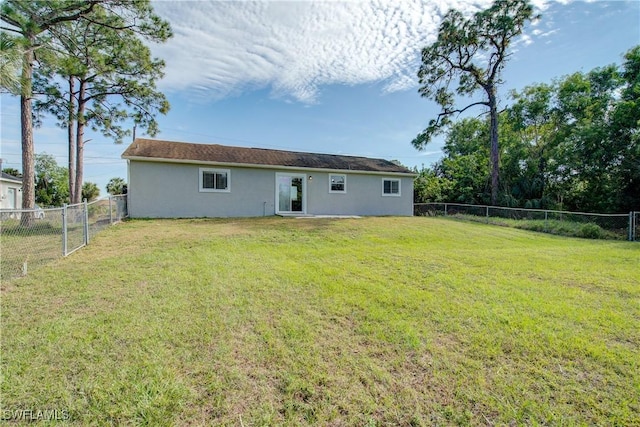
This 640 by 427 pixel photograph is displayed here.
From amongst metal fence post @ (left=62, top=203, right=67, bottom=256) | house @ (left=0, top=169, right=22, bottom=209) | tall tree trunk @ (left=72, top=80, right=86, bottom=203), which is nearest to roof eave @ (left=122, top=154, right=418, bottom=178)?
metal fence post @ (left=62, top=203, right=67, bottom=256)

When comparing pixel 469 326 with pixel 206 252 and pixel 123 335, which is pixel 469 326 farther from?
pixel 206 252

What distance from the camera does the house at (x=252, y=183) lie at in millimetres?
11766

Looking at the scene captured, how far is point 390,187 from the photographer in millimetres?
16156

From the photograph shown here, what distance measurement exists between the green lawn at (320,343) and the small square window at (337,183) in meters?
9.46

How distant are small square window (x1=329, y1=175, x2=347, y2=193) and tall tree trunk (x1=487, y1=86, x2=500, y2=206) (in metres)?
10.3

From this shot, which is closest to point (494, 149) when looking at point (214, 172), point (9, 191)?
point (214, 172)

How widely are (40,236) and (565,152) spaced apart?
23719mm

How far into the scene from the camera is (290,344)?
2.79 metres

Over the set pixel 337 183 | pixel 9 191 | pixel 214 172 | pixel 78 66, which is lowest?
pixel 9 191

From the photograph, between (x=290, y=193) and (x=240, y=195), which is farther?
(x=290, y=193)

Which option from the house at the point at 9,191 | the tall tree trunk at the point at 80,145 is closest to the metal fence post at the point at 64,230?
the tall tree trunk at the point at 80,145

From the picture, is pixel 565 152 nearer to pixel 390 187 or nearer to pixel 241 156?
pixel 390 187

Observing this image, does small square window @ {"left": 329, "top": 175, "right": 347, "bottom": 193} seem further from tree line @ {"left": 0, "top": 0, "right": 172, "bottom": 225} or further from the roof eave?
tree line @ {"left": 0, "top": 0, "right": 172, "bottom": 225}

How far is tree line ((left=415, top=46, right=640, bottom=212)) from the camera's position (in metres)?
14.4
